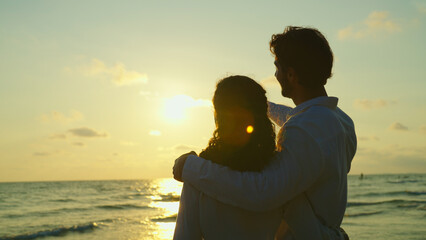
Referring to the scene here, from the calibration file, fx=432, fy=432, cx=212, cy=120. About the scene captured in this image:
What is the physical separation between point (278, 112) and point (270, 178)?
76 cm

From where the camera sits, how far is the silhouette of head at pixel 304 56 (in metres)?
1.95

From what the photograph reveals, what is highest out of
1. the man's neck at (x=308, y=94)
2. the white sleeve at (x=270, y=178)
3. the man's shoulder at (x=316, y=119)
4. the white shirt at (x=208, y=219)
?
the man's neck at (x=308, y=94)

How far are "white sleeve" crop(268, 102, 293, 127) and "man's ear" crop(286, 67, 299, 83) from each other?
1.18 feet

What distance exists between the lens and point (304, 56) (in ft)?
6.38

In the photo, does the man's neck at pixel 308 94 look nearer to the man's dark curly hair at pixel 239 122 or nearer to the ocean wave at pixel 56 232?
the man's dark curly hair at pixel 239 122

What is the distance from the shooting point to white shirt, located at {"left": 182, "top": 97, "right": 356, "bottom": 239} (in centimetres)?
168

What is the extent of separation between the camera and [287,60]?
1979mm

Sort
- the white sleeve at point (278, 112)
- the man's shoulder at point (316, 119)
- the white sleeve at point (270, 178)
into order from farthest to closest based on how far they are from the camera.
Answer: the white sleeve at point (278, 112), the man's shoulder at point (316, 119), the white sleeve at point (270, 178)

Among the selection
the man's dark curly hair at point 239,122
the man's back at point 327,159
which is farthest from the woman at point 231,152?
the man's back at point 327,159

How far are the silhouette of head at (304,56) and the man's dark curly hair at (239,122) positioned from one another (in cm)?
19

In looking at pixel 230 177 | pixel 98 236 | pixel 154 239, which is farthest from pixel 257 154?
pixel 98 236

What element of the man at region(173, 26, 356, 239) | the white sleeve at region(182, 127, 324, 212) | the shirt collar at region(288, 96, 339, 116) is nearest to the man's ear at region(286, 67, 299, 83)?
the man at region(173, 26, 356, 239)

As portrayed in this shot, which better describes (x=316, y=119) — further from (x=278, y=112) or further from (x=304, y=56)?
(x=278, y=112)

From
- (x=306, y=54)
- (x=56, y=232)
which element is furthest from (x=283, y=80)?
(x=56, y=232)
